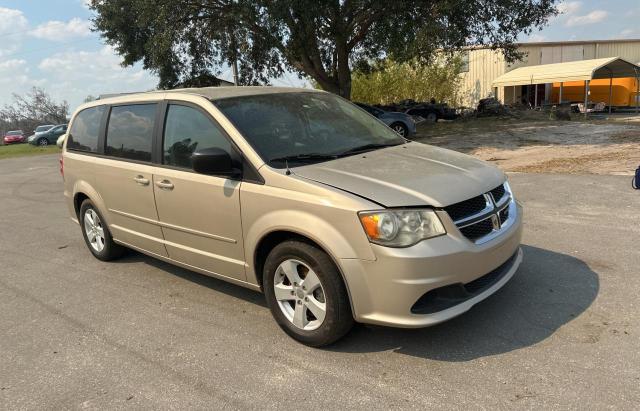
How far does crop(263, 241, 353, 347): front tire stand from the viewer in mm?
3275

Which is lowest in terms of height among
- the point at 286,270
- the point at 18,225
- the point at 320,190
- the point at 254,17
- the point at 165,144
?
the point at 18,225

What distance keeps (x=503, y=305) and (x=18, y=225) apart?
7.55 metres

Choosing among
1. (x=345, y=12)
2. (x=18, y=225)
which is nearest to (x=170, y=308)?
(x=18, y=225)

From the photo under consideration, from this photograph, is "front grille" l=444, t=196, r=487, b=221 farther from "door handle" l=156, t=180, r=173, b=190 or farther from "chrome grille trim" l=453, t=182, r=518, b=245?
"door handle" l=156, t=180, r=173, b=190

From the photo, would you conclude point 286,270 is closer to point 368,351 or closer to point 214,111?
point 368,351

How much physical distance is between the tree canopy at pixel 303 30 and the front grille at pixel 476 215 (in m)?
Result: 11.0

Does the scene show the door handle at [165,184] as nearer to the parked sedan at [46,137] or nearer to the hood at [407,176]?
the hood at [407,176]

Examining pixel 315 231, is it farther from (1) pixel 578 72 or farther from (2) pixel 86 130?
(1) pixel 578 72

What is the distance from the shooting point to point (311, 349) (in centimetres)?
351

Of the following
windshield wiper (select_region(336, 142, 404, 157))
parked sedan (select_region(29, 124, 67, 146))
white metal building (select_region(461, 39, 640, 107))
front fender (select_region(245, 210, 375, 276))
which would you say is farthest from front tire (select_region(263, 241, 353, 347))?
white metal building (select_region(461, 39, 640, 107))

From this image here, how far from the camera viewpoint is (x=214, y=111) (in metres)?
4.00

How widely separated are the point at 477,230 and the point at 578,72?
29.8 m

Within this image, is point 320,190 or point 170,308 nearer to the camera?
point 320,190

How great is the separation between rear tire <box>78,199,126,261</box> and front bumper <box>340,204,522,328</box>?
3.39 m
